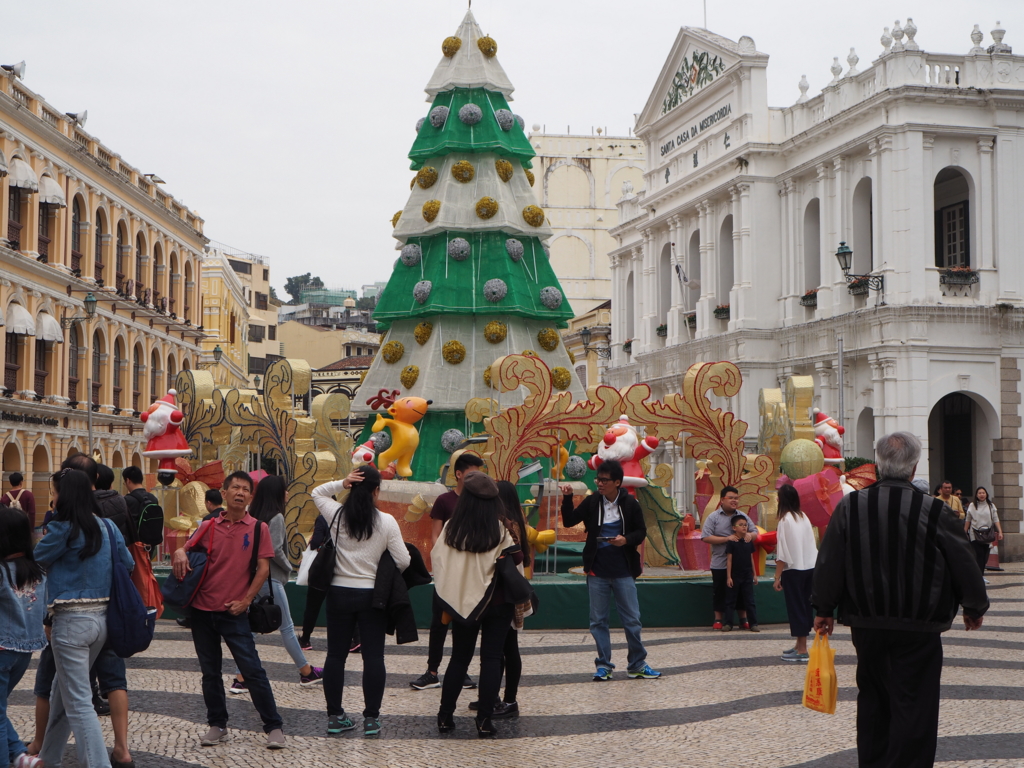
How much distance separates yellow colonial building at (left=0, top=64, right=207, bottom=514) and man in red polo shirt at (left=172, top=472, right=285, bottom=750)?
835 inches

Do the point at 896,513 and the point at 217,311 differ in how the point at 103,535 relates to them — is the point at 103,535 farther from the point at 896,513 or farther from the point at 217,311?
the point at 217,311

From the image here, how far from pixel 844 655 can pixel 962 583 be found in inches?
223

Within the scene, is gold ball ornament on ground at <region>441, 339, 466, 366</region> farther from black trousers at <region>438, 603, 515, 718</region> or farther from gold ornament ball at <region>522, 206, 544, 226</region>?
black trousers at <region>438, 603, 515, 718</region>

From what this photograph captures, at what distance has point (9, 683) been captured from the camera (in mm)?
6496

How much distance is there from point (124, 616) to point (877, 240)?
24.8 m

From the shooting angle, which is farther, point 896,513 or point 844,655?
point 844,655

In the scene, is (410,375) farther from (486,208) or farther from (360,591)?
(360,591)

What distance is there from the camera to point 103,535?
654 centimetres

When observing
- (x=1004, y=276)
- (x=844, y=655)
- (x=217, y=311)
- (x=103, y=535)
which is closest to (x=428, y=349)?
(x=844, y=655)

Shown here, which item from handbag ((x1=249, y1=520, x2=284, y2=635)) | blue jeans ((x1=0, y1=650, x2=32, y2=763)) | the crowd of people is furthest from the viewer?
handbag ((x1=249, y1=520, x2=284, y2=635))

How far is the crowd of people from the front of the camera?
560 cm

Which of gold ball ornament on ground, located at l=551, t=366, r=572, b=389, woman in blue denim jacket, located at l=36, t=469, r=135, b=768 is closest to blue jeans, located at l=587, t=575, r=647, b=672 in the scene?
woman in blue denim jacket, located at l=36, t=469, r=135, b=768

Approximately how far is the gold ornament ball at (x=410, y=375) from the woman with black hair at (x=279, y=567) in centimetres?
817

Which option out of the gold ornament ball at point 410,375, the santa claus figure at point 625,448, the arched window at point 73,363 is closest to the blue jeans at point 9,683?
the santa claus figure at point 625,448
